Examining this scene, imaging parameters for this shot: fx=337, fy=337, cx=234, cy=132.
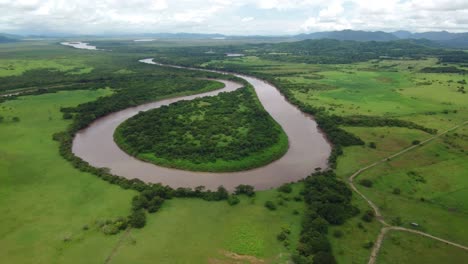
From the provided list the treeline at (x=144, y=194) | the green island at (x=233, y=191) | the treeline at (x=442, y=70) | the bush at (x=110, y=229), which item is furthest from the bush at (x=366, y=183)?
the treeline at (x=442, y=70)

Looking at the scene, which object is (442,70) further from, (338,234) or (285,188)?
(338,234)

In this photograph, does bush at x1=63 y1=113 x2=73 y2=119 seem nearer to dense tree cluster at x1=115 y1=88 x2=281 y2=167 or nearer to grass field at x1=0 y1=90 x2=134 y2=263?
grass field at x1=0 y1=90 x2=134 y2=263

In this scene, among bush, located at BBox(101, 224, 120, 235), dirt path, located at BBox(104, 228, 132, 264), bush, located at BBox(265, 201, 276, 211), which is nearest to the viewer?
dirt path, located at BBox(104, 228, 132, 264)

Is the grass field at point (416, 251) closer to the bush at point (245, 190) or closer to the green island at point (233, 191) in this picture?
Answer: the green island at point (233, 191)

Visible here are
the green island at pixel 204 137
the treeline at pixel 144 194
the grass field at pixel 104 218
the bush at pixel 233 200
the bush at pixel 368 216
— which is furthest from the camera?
the green island at pixel 204 137

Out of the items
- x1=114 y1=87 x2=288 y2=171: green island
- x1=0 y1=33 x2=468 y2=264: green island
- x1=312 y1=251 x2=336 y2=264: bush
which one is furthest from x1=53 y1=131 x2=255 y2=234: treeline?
x1=312 y1=251 x2=336 y2=264: bush

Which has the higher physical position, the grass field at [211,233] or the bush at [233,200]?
the bush at [233,200]

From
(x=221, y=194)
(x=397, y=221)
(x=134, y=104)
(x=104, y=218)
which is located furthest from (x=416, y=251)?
(x=134, y=104)
